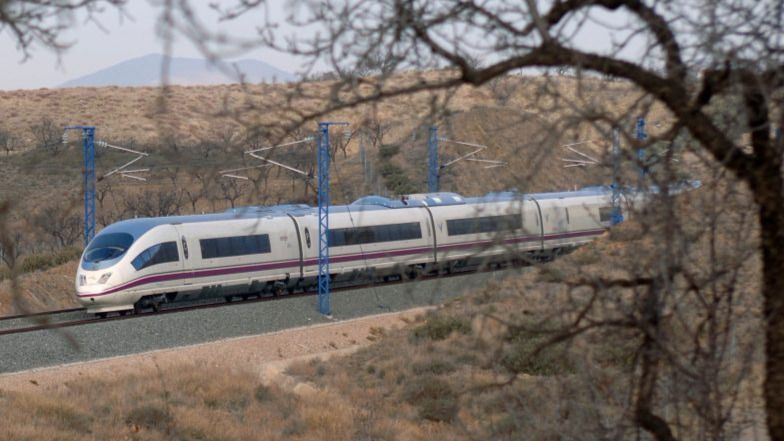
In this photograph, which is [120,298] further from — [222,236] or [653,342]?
[653,342]

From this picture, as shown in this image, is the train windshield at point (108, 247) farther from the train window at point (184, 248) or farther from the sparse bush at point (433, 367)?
the sparse bush at point (433, 367)

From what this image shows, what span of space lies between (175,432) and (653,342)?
10157mm

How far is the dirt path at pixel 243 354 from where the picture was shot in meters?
17.1

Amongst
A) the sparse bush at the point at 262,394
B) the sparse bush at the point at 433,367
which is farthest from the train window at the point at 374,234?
the sparse bush at the point at 262,394

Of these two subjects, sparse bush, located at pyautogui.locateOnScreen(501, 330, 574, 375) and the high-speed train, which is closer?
sparse bush, located at pyautogui.locateOnScreen(501, 330, 574, 375)

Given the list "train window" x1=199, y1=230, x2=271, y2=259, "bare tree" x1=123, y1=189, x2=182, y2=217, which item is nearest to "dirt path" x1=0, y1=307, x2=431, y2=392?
"train window" x1=199, y1=230, x2=271, y2=259

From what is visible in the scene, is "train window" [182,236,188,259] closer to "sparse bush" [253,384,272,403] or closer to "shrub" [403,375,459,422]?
"sparse bush" [253,384,272,403]

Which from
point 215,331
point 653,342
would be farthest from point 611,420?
point 215,331

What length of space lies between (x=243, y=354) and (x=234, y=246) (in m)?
5.93

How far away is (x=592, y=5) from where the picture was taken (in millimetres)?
3828

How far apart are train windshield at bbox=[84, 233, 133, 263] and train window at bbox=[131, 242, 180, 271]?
0.47m

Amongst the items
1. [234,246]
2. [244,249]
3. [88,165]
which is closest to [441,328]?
[244,249]

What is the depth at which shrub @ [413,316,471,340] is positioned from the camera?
21.2 m

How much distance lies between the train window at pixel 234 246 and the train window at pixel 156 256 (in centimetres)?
86
